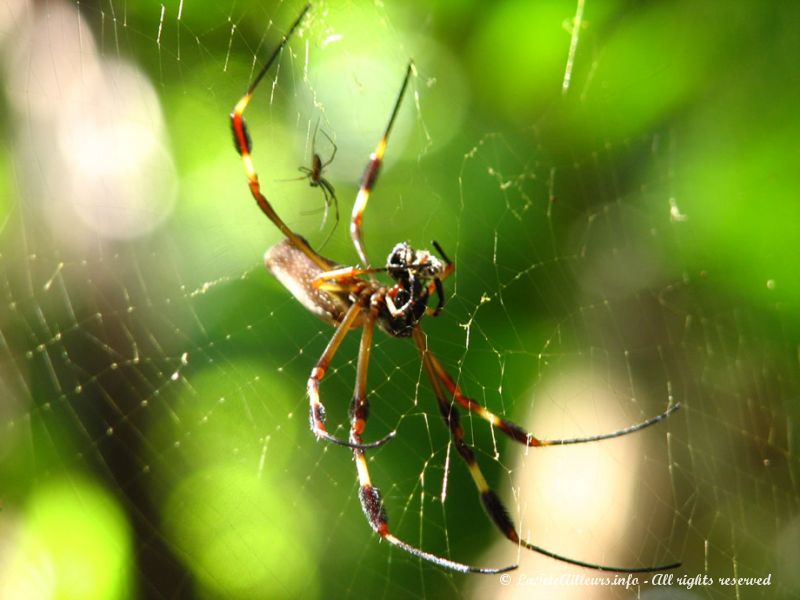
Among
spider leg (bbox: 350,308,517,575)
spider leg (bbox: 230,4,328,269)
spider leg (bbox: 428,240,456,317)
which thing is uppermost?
spider leg (bbox: 230,4,328,269)

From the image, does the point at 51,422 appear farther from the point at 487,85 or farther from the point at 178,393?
the point at 487,85

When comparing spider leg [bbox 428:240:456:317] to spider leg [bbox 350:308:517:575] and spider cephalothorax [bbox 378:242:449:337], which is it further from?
spider leg [bbox 350:308:517:575]

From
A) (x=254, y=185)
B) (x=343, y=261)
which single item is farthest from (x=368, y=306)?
(x=343, y=261)

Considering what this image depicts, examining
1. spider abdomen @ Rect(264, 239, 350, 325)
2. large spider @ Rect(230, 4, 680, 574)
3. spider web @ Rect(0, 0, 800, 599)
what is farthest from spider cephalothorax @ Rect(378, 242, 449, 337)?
spider web @ Rect(0, 0, 800, 599)

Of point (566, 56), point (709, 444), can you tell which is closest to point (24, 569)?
point (566, 56)

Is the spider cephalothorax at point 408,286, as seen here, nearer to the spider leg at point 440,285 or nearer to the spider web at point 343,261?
the spider leg at point 440,285

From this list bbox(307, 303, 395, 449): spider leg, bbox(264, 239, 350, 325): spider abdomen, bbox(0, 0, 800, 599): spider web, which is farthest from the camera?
bbox(0, 0, 800, 599): spider web

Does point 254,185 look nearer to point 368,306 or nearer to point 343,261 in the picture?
point 368,306

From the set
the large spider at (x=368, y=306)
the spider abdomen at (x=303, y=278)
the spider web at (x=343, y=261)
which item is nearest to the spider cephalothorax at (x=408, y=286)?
the large spider at (x=368, y=306)
